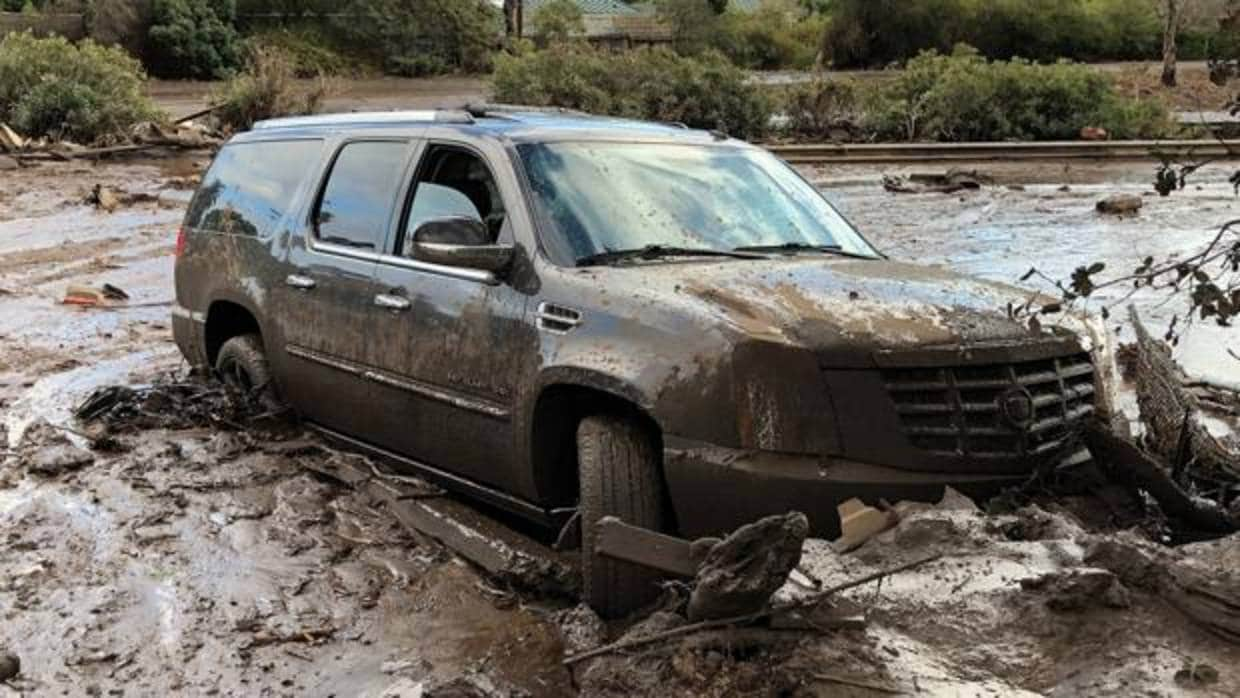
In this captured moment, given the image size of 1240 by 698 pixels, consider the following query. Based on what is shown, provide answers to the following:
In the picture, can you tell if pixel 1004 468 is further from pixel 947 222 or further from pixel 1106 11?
pixel 1106 11

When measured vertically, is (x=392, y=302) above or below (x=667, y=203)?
below

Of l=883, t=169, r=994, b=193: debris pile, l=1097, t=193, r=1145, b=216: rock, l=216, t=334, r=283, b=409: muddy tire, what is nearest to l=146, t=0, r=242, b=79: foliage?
l=883, t=169, r=994, b=193: debris pile

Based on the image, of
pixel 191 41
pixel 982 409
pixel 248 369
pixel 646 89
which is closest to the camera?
pixel 982 409

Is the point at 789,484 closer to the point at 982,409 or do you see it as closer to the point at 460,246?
the point at 982,409

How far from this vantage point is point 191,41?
148 feet

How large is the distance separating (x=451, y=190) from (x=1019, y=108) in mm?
23810

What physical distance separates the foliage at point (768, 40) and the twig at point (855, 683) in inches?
2059

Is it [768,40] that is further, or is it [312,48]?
[768,40]

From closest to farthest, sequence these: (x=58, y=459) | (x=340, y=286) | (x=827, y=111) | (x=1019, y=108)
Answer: (x=340, y=286), (x=58, y=459), (x=1019, y=108), (x=827, y=111)

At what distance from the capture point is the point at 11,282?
40.8 feet

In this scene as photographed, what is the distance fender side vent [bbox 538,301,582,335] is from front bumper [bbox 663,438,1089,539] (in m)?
0.69

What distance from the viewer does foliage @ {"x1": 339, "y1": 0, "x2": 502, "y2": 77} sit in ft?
168

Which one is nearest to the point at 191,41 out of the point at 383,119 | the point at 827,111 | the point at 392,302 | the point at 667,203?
the point at 827,111

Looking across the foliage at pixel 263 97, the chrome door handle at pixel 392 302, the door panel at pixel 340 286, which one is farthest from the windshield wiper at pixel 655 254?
the foliage at pixel 263 97
